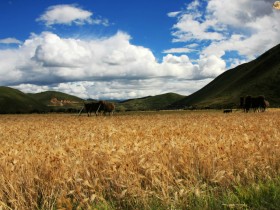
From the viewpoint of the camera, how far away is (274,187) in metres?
6.87

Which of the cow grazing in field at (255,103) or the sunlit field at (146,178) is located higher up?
the cow grazing in field at (255,103)

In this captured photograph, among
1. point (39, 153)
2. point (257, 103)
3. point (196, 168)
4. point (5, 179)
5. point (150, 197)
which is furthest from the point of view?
point (257, 103)

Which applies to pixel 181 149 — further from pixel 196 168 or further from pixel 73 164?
pixel 73 164

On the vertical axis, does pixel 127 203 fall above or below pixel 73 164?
below

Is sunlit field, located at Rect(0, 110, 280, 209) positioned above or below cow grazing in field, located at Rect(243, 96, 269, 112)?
below

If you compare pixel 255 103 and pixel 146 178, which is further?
pixel 255 103

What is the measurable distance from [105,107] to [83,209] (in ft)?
191

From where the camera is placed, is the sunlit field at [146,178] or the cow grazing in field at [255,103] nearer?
the sunlit field at [146,178]

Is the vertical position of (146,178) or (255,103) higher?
(255,103)

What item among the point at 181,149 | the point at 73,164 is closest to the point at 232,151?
the point at 181,149

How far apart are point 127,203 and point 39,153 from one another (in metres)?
4.03

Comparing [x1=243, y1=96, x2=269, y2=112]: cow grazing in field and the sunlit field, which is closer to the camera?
the sunlit field

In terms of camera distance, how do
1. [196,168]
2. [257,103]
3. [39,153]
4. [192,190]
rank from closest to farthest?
[192,190], [196,168], [39,153], [257,103]

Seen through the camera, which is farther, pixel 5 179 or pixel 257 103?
pixel 257 103
